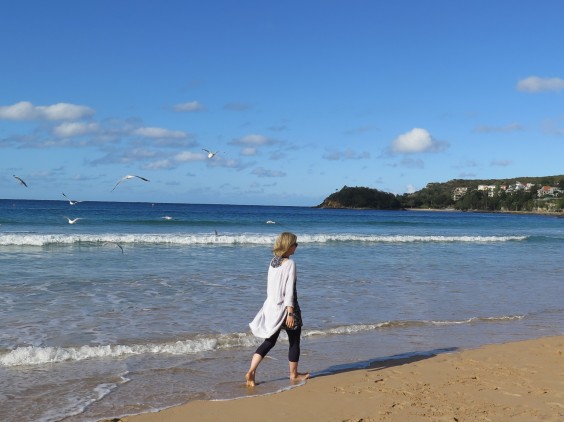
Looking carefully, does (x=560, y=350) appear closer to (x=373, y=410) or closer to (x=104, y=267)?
(x=373, y=410)

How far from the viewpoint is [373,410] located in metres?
5.34

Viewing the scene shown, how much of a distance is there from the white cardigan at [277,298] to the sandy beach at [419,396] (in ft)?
2.31

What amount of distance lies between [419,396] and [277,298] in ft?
5.83

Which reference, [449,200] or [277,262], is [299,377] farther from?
[449,200]

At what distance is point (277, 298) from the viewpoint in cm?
603

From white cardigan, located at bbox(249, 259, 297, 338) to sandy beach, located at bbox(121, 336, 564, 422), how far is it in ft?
2.31

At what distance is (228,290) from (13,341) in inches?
214

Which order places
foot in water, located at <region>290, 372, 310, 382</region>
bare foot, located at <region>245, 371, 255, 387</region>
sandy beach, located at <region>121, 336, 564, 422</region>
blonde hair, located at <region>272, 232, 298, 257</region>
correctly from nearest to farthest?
sandy beach, located at <region>121, 336, 564, 422</region> → blonde hair, located at <region>272, 232, 298, 257</region> → bare foot, located at <region>245, 371, 255, 387</region> → foot in water, located at <region>290, 372, 310, 382</region>

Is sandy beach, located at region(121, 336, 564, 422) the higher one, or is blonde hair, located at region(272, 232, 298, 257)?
blonde hair, located at region(272, 232, 298, 257)

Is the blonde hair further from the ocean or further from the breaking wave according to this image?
the breaking wave

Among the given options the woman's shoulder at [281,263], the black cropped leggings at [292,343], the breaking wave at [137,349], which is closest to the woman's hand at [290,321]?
the black cropped leggings at [292,343]

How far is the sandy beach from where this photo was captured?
5.21 meters

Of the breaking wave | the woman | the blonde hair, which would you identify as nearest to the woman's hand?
the woman

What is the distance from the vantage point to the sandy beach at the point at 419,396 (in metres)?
5.21
